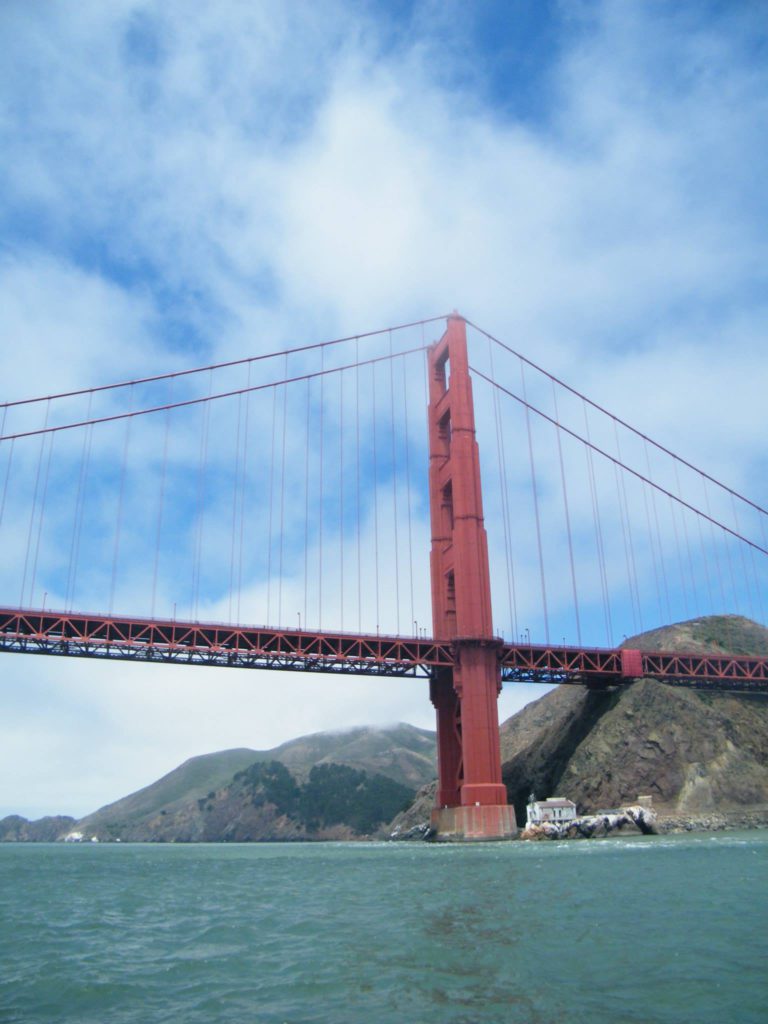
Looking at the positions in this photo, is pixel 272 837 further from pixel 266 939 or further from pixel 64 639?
pixel 266 939

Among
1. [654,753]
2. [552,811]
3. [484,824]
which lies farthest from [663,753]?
[484,824]

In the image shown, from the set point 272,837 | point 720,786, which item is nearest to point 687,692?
point 720,786

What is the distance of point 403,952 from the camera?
14.4 m

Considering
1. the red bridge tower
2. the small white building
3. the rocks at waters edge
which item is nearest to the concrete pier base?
the red bridge tower

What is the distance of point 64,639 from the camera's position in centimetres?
6438

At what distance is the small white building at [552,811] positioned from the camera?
67188 millimetres

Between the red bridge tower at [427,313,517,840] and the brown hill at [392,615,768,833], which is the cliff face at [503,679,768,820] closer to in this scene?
the brown hill at [392,615,768,833]

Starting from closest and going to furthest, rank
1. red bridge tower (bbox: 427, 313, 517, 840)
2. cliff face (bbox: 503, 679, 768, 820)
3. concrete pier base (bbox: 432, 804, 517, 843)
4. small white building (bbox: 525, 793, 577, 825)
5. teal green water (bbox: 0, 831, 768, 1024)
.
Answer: teal green water (bbox: 0, 831, 768, 1024), concrete pier base (bbox: 432, 804, 517, 843), red bridge tower (bbox: 427, 313, 517, 840), small white building (bbox: 525, 793, 577, 825), cliff face (bbox: 503, 679, 768, 820)

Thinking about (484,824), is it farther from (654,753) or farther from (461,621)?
(654,753)

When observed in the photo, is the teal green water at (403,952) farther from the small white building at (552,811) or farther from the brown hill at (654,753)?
the brown hill at (654,753)

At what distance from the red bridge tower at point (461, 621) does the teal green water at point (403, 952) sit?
35613 mm

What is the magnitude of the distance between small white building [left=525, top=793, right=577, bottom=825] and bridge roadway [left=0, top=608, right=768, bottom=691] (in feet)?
32.5

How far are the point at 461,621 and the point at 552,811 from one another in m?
16.0

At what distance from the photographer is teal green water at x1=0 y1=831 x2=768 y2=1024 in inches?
438
